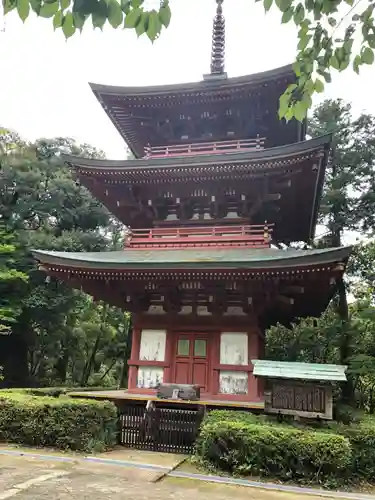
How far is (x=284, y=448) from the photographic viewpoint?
25.8ft

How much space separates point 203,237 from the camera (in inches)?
541

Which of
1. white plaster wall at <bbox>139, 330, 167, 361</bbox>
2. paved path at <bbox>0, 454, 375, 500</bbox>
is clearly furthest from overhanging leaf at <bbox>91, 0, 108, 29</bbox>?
white plaster wall at <bbox>139, 330, 167, 361</bbox>

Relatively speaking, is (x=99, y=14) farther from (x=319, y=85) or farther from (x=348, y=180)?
(x=348, y=180)

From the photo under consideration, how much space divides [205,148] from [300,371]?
865 centimetres

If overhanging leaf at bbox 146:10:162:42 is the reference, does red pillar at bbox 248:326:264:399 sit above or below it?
below

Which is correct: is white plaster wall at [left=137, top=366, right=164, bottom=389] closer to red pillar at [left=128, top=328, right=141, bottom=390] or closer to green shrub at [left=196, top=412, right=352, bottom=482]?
red pillar at [left=128, top=328, right=141, bottom=390]

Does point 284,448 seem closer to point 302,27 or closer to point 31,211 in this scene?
point 302,27

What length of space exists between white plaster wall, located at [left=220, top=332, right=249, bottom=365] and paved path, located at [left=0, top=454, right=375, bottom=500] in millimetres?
4898

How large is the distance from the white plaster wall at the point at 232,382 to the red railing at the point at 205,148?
7.36 metres

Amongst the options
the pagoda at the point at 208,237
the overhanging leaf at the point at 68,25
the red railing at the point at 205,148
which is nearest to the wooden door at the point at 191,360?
the pagoda at the point at 208,237

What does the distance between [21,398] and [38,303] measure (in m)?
14.0

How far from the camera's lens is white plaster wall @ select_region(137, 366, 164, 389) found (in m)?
13.0

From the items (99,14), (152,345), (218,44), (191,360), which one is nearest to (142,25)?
(99,14)

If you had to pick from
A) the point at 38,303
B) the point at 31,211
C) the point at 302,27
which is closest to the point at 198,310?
the point at 302,27
